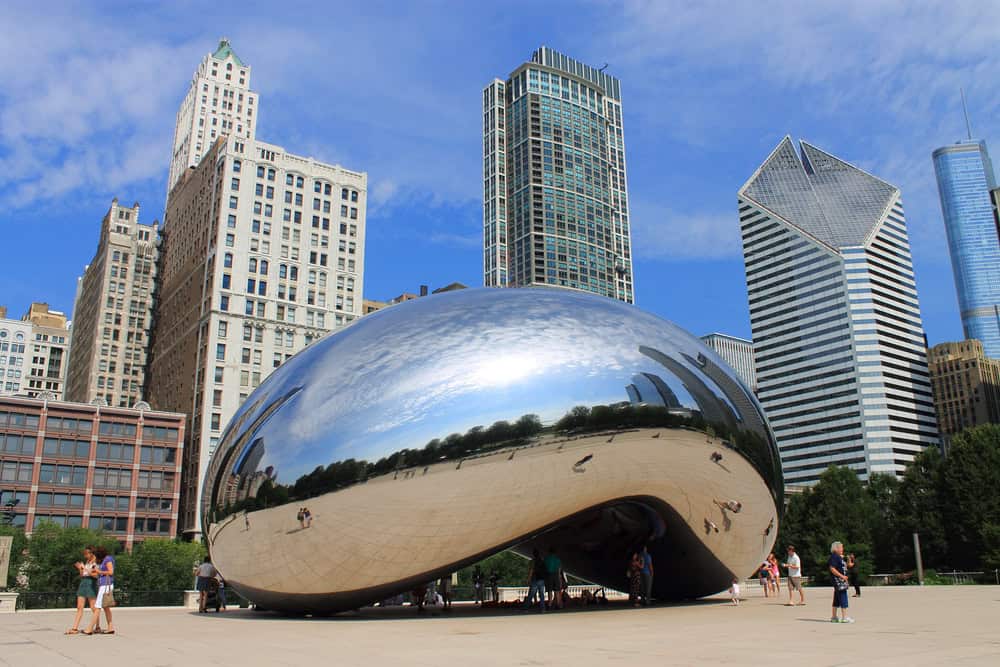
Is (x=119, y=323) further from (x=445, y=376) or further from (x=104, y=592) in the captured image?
(x=445, y=376)

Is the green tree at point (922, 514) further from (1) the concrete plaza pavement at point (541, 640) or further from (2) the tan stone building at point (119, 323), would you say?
(2) the tan stone building at point (119, 323)

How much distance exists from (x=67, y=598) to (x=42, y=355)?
161240 mm

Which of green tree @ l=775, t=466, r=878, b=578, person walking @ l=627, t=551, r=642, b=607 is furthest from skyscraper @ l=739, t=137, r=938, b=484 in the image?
person walking @ l=627, t=551, r=642, b=607

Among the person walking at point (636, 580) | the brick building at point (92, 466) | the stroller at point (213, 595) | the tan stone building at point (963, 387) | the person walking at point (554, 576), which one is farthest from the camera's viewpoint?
the tan stone building at point (963, 387)

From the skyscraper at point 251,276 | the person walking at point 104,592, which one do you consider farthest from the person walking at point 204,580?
the skyscraper at point 251,276

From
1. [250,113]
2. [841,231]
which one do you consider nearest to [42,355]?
[250,113]

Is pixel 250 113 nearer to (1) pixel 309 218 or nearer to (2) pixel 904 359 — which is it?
(1) pixel 309 218

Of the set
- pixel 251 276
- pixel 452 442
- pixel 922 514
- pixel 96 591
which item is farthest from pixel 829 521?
pixel 251 276

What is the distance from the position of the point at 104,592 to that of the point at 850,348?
18765 centimetres

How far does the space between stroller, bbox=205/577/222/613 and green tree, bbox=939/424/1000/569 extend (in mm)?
51643

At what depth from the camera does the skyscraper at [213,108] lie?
16325 cm

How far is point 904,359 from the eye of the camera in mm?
184000

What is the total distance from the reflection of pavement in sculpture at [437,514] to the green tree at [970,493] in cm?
5089

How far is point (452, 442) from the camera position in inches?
484
